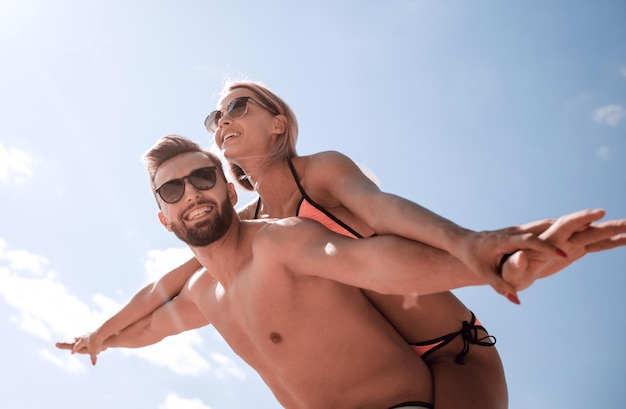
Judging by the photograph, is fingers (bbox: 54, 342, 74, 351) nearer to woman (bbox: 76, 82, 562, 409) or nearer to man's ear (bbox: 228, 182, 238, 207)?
woman (bbox: 76, 82, 562, 409)

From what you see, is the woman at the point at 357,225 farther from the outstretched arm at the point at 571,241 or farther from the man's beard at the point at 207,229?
the man's beard at the point at 207,229

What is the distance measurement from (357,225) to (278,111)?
1.63 metres

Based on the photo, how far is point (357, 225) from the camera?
5129 millimetres

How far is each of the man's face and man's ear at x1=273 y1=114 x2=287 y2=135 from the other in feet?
3.49

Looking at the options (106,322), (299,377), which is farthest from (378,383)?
(106,322)

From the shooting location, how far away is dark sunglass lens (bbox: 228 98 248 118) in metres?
5.80

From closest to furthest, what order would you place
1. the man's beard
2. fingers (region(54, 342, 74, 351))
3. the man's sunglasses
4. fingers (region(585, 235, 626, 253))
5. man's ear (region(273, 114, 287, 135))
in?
fingers (region(585, 235, 626, 253))
the man's beard
the man's sunglasses
man's ear (region(273, 114, 287, 135))
fingers (region(54, 342, 74, 351))

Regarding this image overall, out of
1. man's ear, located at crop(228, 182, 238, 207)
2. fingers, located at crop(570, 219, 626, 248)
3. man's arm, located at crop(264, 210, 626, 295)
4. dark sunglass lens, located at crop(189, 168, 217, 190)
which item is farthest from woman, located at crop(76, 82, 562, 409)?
dark sunglass lens, located at crop(189, 168, 217, 190)

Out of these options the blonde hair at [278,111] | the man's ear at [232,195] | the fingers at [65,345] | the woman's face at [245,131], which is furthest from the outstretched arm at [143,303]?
the woman's face at [245,131]

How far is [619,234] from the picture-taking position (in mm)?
2785

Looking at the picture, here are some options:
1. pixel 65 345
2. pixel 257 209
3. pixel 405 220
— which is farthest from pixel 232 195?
pixel 65 345

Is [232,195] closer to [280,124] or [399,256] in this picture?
[280,124]

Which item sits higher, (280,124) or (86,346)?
(280,124)

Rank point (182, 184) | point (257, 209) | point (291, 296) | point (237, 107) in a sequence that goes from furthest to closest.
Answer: point (257, 209)
point (237, 107)
point (182, 184)
point (291, 296)
